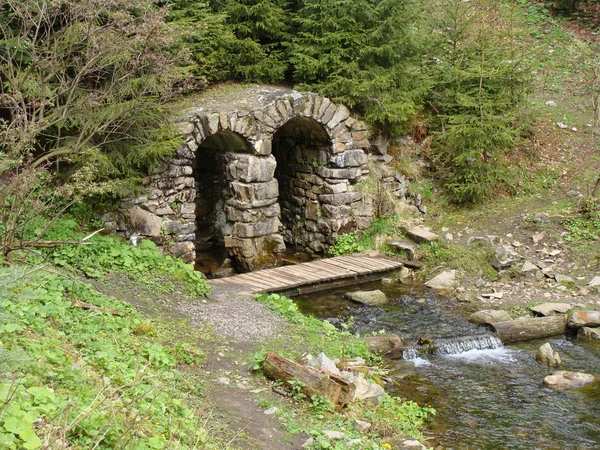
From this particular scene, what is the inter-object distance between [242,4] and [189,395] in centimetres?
888

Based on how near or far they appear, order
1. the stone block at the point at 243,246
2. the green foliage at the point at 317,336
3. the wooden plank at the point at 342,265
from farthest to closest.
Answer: the stone block at the point at 243,246 → the wooden plank at the point at 342,265 → the green foliage at the point at 317,336

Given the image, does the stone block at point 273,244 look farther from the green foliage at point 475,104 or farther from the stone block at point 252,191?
the green foliage at point 475,104

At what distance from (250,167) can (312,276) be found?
238cm

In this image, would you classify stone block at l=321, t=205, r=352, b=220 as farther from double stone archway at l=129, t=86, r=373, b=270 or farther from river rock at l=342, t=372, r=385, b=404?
river rock at l=342, t=372, r=385, b=404

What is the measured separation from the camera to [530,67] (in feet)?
44.9

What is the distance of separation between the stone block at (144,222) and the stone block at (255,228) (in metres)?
1.78

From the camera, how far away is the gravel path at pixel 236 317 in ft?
27.7

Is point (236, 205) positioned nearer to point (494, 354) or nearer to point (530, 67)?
point (494, 354)

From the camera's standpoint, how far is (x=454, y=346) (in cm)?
937

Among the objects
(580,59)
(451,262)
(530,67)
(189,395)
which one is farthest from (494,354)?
(580,59)

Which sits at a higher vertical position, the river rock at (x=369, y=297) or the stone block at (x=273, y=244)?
the stone block at (x=273, y=244)

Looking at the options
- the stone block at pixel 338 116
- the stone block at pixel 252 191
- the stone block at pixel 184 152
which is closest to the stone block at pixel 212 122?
the stone block at pixel 184 152

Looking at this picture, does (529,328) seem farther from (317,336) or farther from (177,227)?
(177,227)

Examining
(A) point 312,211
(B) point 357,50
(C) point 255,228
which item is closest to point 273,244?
(C) point 255,228
